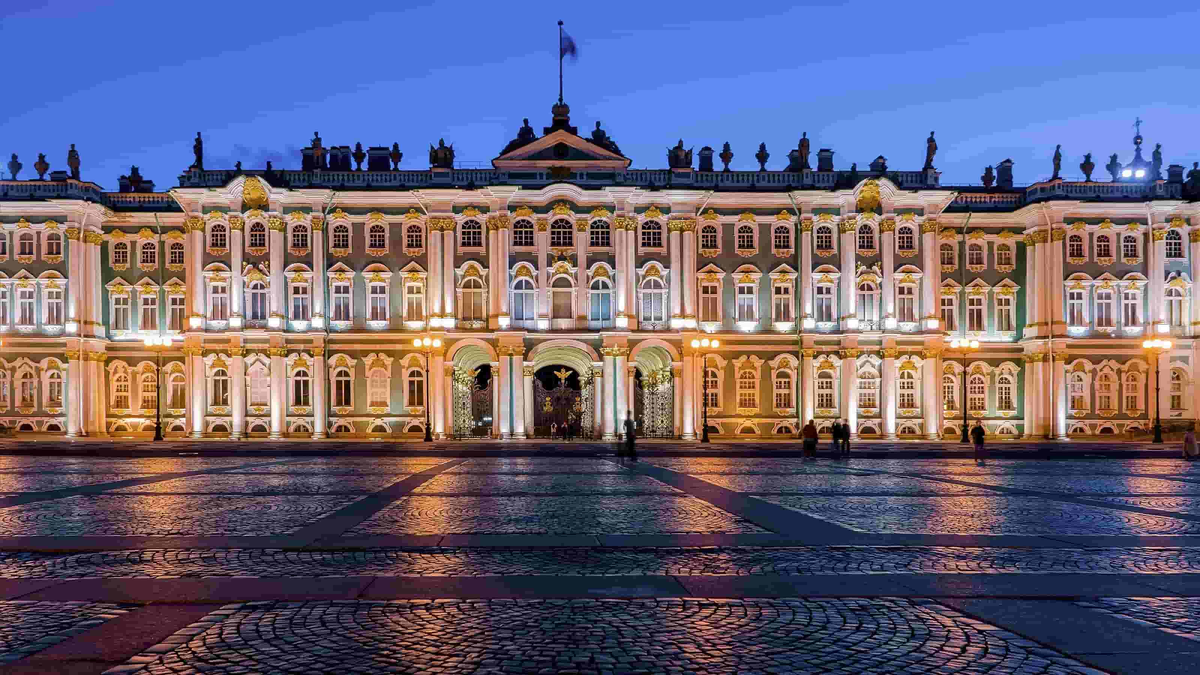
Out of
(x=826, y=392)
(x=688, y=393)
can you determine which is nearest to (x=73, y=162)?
(x=688, y=393)

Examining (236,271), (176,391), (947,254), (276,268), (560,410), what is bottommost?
(560,410)

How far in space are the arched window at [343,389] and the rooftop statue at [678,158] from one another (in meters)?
21.3

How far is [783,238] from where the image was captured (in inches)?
2112

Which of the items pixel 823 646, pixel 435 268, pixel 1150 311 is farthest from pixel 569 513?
pixel 1150 311

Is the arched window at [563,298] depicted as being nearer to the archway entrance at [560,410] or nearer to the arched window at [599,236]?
the arched window at [599,236]

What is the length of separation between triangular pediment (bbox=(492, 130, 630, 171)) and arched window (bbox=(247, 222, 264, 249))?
42.0 ft

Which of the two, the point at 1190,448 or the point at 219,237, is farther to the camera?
the point at 219,237

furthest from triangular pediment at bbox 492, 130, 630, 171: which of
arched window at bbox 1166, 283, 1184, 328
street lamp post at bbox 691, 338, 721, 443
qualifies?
arched window at bbox 1166, 283, 1184, 328

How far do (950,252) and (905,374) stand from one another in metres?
7.56

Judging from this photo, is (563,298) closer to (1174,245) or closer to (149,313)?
(149,313)

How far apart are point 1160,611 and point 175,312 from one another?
2105 inches

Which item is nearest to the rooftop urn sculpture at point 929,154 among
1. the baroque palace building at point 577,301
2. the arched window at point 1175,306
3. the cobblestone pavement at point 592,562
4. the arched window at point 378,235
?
the baroque palace building at point 577,301

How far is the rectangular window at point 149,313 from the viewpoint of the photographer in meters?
54.4

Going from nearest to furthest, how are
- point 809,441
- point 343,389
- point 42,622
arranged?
point 42,622 < point 809,441 < point 343,389
